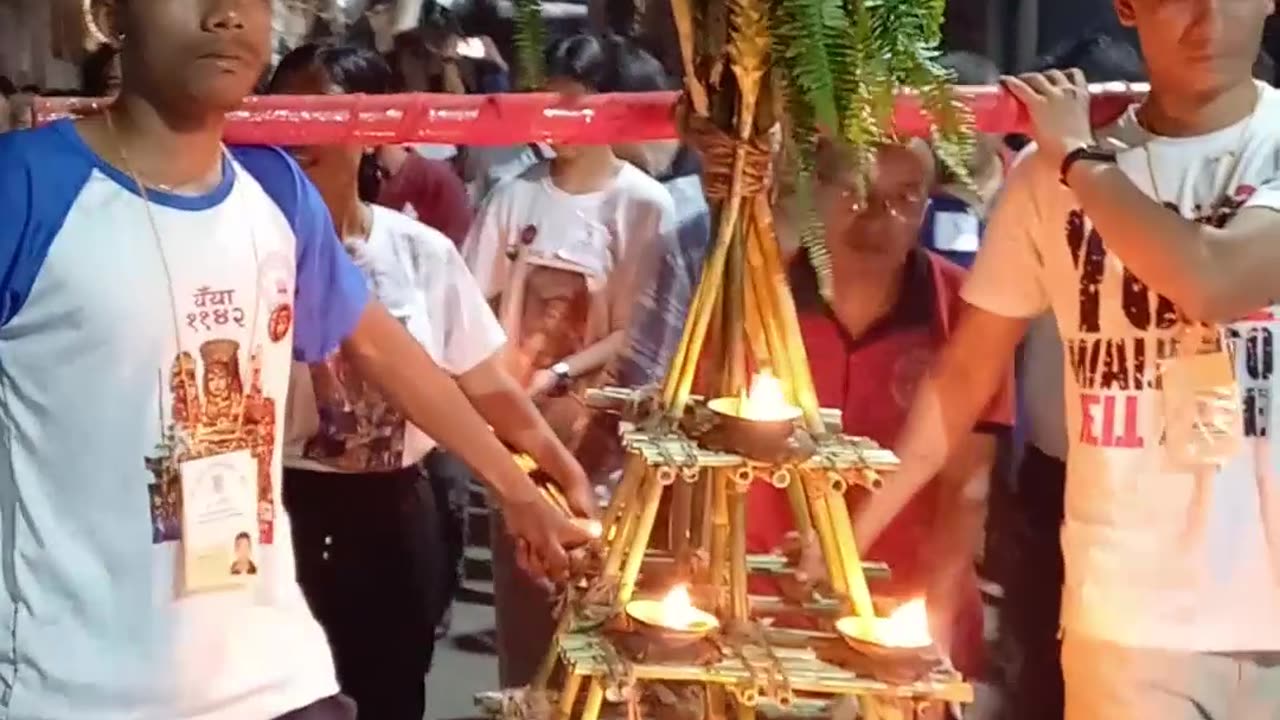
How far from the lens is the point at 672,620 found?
1351 mm

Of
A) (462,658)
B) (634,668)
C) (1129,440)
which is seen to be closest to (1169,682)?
(1129,440)

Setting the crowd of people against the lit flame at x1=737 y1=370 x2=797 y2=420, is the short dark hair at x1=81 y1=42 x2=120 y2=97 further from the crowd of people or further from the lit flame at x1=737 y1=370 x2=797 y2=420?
the lit flame at x1=737 y1=370 x2=797 y2=420

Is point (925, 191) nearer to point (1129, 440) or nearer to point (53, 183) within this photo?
point (1129, 440)

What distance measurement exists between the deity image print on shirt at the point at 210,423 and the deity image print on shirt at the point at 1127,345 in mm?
797

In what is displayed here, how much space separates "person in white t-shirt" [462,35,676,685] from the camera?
2.48 metres

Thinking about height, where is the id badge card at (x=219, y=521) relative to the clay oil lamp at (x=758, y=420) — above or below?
below

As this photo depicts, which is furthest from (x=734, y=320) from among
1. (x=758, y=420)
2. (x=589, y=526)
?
(x=589, y=526)

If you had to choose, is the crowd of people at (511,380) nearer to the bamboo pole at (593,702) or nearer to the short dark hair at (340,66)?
the short dark hair at (340,66)

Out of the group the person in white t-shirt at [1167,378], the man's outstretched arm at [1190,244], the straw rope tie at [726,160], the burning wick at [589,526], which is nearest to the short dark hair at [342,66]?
the burning wick at [589,526]

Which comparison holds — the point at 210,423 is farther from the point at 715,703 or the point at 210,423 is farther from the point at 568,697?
the point at 715,703

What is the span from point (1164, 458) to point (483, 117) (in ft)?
2.59

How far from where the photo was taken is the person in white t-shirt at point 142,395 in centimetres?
132

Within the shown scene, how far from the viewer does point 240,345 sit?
1411 millimetres

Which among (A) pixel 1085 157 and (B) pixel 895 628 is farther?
(A) pixel 1085 157
